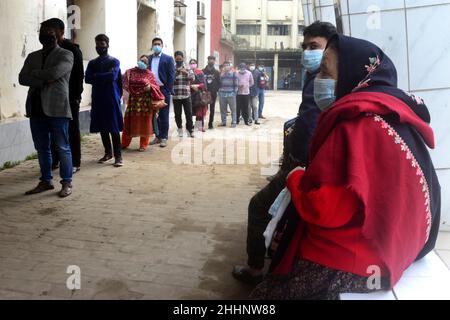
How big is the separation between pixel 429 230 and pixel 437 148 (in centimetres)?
127

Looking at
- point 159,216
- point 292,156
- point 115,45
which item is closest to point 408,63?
point 292,156

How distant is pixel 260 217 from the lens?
2.94 metres

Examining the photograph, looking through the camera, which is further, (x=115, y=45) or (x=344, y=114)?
(x=115, y=45)

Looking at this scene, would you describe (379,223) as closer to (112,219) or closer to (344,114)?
(344,114)

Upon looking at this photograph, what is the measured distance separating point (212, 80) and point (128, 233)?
7.84 m

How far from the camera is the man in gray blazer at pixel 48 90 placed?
460 cm

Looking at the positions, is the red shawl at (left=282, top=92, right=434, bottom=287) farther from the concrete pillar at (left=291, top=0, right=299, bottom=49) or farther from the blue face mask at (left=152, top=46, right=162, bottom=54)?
the concrete pillar at (left=291, top=0, right=299, bottom=49)

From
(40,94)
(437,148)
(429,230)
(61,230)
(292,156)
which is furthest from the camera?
(40,94)

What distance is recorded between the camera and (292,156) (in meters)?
2.98

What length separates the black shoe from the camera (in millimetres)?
3070

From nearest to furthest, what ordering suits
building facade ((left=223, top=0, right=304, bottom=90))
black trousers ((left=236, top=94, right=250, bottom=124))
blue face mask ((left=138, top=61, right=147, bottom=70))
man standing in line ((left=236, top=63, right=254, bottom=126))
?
blue face mask ((left=138, top=61, right=147, bottom=70)) < man standing in line ((left=236, top=63, right=254, bottom=126)) < black trousers ((left=236, top=94, right=250, bottom=124)) < building facade ((left=223, top=0, right=304, bottom=90))

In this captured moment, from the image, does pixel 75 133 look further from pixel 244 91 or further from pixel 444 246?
pixel 244 91

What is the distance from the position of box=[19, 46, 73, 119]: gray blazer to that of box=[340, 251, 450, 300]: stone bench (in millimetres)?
3600

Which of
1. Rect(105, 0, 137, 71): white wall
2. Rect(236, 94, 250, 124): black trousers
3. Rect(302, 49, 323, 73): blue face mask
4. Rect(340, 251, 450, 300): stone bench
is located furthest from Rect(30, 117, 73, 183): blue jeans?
Rect(236, 94, 250, 124): black trousers
